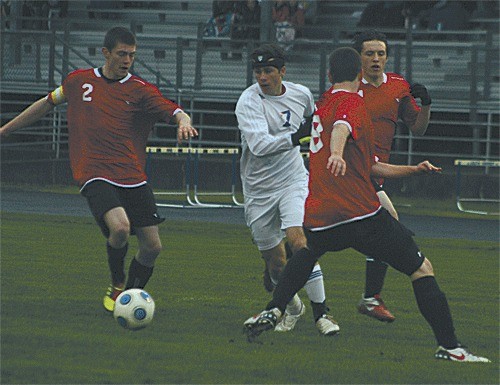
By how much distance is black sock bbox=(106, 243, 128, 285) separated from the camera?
34.1 feet

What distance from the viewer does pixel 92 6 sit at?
30.8m

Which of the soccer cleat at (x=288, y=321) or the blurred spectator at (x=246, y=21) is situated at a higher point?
the blurred spectator at (x=246, y=21)

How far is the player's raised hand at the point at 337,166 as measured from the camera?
8195 mm

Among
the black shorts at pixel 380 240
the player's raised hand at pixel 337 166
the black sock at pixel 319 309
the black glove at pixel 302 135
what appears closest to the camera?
the player's raised hand at pixel 337 166

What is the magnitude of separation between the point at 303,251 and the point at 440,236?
9.86 metres

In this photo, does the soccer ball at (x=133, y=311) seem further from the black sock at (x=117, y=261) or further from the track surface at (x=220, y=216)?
the track surface at (x=220, y=216)

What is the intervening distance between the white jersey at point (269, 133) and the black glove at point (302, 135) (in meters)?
0.32

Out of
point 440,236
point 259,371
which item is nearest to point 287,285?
point 259,371

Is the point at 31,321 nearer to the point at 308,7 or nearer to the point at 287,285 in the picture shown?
the point at 287,285

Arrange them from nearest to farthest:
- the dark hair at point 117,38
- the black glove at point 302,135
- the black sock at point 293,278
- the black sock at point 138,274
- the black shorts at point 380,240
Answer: the black shorts at point 380,240, the black sock at point 293,278, the black glove at point 302,135, the dark hair at point 117,38, the black sock at point 138,274

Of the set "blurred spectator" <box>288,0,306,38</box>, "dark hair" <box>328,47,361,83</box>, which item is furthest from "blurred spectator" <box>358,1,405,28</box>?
"dark hair" <box>328,47,361,83</box>

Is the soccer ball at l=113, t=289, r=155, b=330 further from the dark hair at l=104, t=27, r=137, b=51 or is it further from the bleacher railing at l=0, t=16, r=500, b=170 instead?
the bleacher railing at l=0, t=16, r=500, b=170

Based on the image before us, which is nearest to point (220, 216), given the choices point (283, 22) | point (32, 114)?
point (283, 22)

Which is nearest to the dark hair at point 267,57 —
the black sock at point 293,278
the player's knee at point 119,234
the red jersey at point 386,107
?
the red jersey at point 386,107
